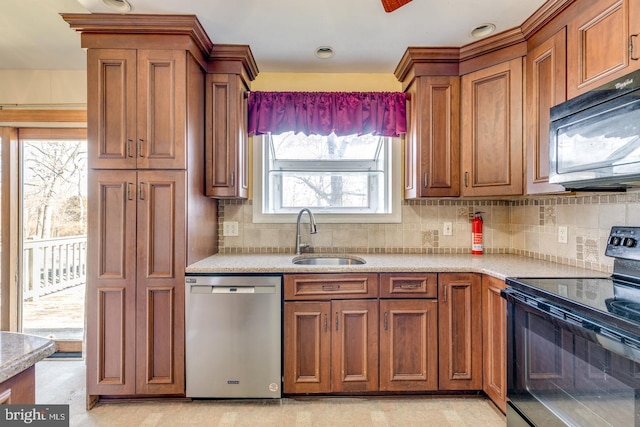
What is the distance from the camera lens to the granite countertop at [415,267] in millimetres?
1963

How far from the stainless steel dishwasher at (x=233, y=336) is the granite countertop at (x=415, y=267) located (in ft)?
0.22

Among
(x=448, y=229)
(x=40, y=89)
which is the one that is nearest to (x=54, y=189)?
(x=40, y=89)

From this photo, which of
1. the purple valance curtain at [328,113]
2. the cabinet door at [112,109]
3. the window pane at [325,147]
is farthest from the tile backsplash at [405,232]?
the cabinet door at [112,109]

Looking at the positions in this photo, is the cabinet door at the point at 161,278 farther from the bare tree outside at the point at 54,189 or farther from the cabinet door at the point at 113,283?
the bare tree outside at the point at 54,189

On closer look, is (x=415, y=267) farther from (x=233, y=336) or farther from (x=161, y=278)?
(x=161, y=278)

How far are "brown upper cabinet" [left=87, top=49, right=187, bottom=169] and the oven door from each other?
2.12 m

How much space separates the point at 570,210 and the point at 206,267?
7.80 ft

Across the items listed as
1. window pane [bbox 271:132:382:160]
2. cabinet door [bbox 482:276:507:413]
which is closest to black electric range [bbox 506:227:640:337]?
cabinet door [bbox 482:276:507:413]

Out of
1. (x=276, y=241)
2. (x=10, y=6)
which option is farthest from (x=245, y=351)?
(x=10, y=6)

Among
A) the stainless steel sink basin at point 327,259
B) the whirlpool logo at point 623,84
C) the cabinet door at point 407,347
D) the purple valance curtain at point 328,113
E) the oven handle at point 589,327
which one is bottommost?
the cabinet door at point 407,347

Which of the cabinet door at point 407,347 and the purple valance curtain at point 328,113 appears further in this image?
the purple valance curtain at point 328,113

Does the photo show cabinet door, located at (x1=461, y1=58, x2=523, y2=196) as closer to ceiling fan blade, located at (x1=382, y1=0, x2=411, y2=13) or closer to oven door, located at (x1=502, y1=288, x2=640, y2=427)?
oven door, located at (x1=502, y1=288, x2=640, y2=427)

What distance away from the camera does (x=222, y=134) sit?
7.86 feet

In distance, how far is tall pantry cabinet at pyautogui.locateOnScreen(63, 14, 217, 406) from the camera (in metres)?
2.03
